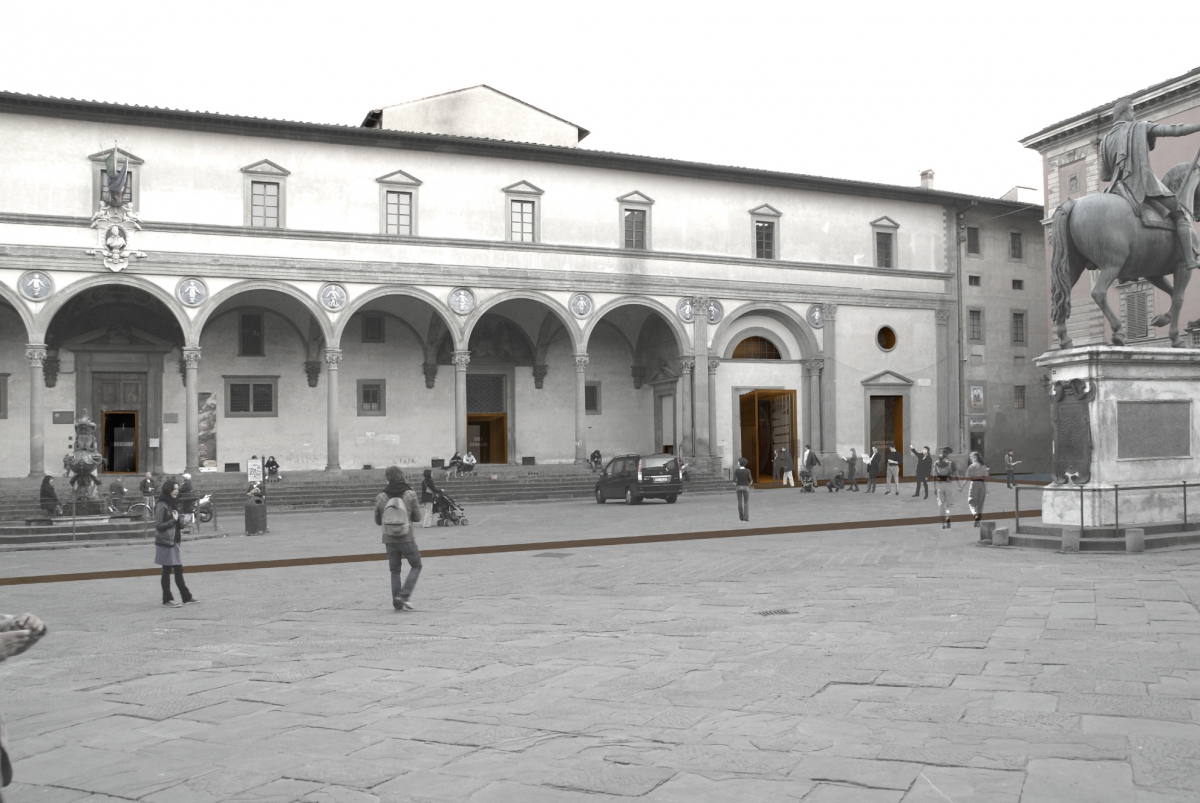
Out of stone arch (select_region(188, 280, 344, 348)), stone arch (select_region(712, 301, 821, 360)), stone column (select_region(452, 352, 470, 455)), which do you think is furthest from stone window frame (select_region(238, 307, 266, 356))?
stone arch (select_region(712, 301, 821, 360))

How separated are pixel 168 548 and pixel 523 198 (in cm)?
2091

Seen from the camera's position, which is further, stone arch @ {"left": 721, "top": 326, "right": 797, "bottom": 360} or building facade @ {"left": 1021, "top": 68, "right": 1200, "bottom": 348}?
stone arch @ {"left": 721, "top": 326, "right": 797, "bottom": 360}

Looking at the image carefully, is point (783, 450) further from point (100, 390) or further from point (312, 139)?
point (100, 390)

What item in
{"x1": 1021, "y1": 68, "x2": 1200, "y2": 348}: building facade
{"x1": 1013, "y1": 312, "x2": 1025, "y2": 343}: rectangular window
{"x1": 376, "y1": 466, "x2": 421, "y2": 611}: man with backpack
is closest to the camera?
{"x1": 376, "y1": 466, "x2": 421, "y2": 611}: man with backpack

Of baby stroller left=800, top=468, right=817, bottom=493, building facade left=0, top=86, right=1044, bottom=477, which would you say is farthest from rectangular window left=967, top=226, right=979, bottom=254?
baby stroller left=800, top=468, right=817, bottom=493

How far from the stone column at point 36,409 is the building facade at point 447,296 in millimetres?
69

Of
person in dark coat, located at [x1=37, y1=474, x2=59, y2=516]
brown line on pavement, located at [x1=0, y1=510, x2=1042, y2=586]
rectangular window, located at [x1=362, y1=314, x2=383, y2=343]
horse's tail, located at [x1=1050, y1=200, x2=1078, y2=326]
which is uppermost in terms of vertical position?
rectangular window, located at [x1=362, y1=314, x2=383, y2=343]

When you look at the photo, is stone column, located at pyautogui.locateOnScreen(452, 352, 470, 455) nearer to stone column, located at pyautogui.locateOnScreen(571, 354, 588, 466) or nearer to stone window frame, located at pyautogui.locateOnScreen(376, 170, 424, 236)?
stone column, located at pyautogui.locateOnScreen(571, 354, 588, 466)

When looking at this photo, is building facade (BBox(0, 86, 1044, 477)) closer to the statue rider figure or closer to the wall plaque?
the statue rider figure

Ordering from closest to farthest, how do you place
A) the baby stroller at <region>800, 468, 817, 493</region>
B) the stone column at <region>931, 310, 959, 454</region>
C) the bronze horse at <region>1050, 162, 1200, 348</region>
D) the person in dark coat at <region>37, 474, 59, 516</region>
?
1. the bronze horse at <region>1050, 162, 1200, 348</region>
2. the person in dark coat at <region>37, 474, 59, 516</region>
3. the baby stroller at <region>800, 468, 817, 493</region>
4. the stone column at <region>931, 310, 959, 454</region>

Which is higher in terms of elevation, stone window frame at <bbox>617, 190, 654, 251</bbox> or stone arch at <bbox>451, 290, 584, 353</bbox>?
stone window frame at <bbox>617, 190, 654, 251</bbox>

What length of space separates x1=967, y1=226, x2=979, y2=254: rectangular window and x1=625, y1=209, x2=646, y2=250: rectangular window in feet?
42.6

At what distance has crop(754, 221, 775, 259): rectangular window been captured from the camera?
107ft

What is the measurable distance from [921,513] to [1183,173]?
937 cm
